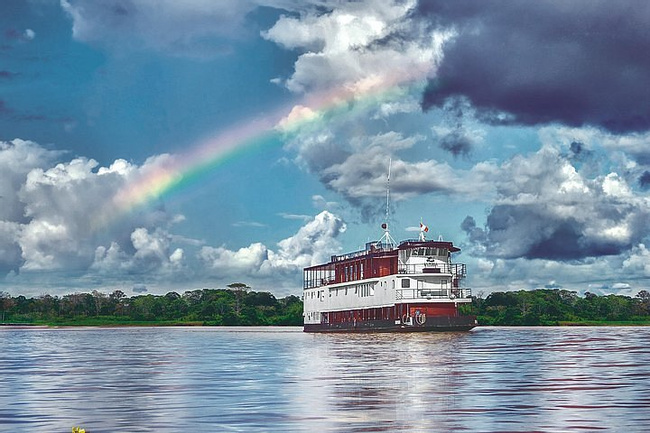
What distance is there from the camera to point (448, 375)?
161 feet

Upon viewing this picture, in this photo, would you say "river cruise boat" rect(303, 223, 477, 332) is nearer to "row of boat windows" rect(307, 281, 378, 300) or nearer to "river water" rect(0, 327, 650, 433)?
"row of boat windows" rect(307, 281, 378, 300)

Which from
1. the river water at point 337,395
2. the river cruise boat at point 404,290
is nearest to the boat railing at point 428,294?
the river cruise boat at point 404,290

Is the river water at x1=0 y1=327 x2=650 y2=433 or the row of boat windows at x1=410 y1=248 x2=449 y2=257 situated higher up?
the row of boat windows at x1=410 y1=248 x2=449 y2=257

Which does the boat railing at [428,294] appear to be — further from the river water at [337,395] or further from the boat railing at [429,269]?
the river water at [337,395]

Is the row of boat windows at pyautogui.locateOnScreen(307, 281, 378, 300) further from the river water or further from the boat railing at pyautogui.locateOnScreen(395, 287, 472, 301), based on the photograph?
the river water

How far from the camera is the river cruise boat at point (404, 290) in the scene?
391 ft

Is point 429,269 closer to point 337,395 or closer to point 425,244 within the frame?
point 425,244

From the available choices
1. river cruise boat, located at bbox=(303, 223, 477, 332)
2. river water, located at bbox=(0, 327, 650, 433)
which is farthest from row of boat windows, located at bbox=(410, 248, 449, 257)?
river water, located at bbox=(0, 327, 650, 433)

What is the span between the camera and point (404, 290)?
396 ft

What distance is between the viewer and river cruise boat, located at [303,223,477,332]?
119125 mm

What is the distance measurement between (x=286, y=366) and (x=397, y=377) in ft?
45.7

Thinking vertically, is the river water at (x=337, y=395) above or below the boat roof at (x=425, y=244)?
below

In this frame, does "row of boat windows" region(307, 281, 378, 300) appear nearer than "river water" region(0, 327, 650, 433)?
No

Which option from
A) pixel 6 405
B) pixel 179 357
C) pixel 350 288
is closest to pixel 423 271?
pixel 350 288
